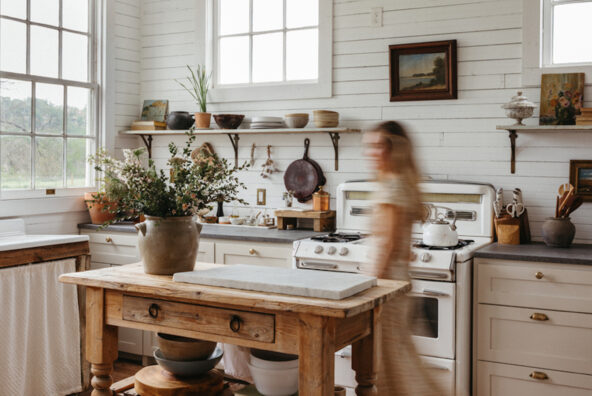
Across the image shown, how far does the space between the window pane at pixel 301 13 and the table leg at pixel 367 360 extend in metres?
3.26

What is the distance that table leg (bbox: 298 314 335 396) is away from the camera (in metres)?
2.06

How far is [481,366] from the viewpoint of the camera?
12.2 feet

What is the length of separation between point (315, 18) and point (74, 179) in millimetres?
2366

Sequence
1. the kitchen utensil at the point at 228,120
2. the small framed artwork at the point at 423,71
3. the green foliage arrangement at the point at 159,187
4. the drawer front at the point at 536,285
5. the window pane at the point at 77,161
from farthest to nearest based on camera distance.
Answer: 1. the window pane at the point at 77,161
2. the kitchen utensil at the point at 228,120
3. the small framed artwork at the point at 423,71
4. the drawer front at the point at 536,285
5. the green foliage arrangement at the point at 159,187

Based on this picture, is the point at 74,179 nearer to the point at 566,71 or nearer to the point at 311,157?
the point at 311,157

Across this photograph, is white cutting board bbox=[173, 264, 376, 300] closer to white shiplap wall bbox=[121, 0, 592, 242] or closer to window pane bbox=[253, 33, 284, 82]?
white shiplap wall bbox=[121, 0, 592, 242]

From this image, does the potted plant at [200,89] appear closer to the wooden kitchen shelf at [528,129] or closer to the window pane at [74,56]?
the window pane at [74,56]

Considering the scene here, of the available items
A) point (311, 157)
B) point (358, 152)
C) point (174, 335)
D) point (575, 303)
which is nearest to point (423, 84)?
point (358, 152)

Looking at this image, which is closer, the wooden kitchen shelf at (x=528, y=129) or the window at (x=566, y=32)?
the wooden kitchen shelf at (x=528, y=129)

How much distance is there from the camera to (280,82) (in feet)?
17.1

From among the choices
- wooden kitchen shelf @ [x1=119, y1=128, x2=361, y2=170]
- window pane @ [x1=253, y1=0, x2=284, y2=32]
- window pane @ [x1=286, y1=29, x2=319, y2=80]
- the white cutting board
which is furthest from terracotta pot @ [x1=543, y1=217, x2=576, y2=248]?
window pane @ [x1=253, y1=0, x2=284, y2=32]

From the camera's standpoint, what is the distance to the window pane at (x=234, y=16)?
211 inches

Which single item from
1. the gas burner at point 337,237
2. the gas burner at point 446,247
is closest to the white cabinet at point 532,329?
the gas burner at point 446,247

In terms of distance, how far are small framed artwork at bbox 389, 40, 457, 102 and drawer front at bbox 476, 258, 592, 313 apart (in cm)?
138
